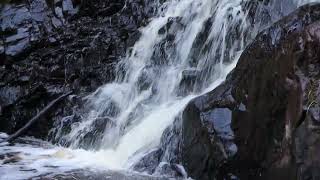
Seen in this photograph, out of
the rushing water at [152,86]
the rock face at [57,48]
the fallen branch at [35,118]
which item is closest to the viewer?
the rushing water at [152,86]

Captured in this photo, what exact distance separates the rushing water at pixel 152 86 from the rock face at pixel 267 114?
126cm

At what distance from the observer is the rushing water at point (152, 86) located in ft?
26.1

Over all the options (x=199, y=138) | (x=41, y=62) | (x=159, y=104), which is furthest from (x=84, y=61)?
(x=199, y=138)

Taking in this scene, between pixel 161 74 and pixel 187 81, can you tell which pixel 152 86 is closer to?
pixel 161 74

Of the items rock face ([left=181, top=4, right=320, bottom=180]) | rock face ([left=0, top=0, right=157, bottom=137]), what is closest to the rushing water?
rock face ([left=0, top=0, right=157, bottom=137])

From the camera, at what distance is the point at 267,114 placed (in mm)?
5801

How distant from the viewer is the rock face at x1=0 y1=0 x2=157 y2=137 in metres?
10.0

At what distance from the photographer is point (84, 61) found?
408 inches

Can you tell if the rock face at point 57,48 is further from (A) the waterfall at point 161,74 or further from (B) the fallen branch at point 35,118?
(A) the waterfall at point 161,74

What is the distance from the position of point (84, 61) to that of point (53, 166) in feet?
11.0

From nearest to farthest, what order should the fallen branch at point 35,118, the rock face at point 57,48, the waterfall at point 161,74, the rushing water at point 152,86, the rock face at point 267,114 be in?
the rock face at point 267,114 < the rushing water at point 152,86 < the waterfall at point 161,74 < the fallen branch at point 35,118 < the rock face at point 57,48

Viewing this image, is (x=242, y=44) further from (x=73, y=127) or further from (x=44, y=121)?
(x=44, y=121)

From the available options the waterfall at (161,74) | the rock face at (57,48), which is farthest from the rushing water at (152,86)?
the rock face at (57,48)

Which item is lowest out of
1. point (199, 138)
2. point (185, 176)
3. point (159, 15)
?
point (185, 176)
